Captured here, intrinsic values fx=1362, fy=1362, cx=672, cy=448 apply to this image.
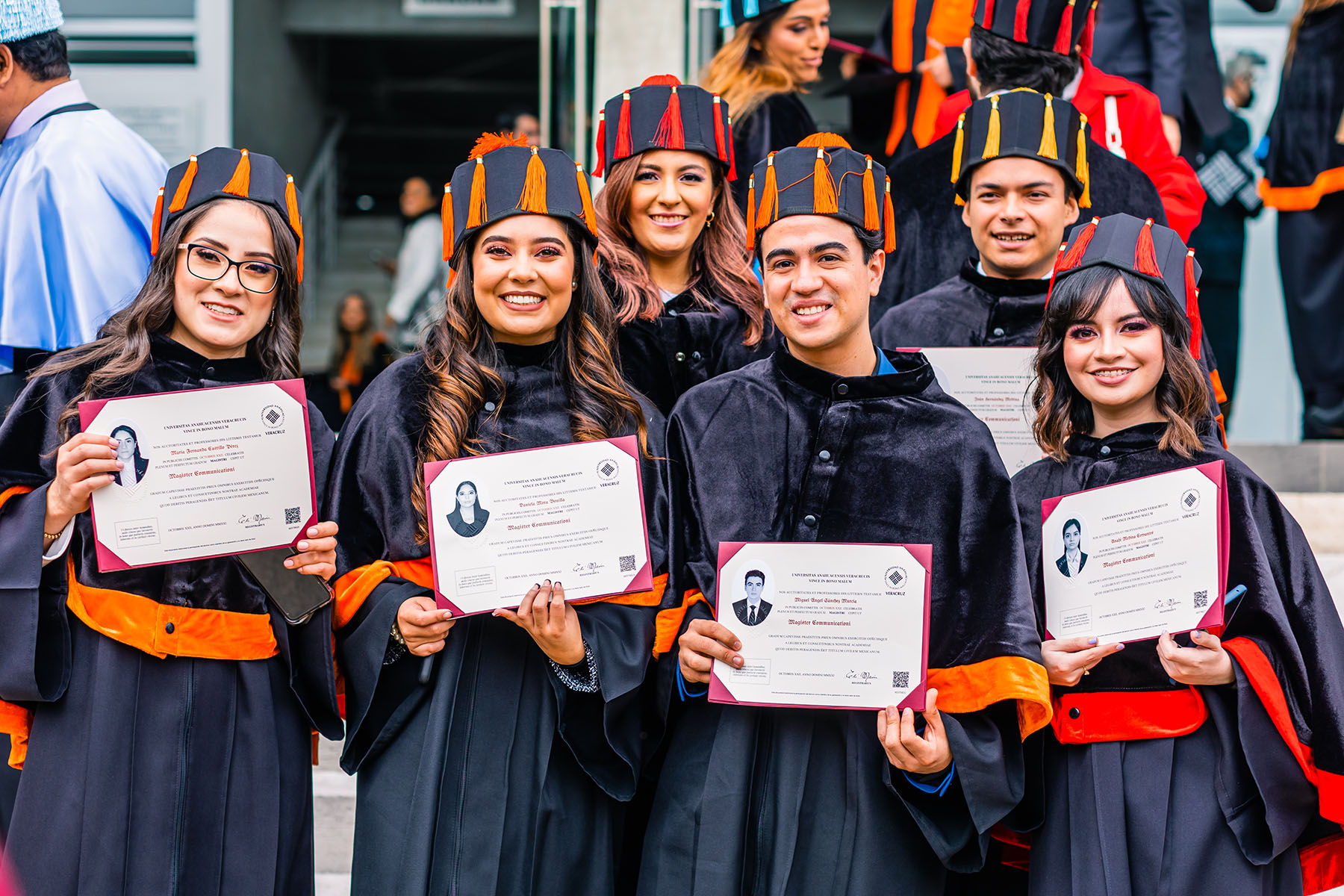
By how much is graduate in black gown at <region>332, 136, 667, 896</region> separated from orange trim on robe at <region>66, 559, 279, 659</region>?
263 mm

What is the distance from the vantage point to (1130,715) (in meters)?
3.14

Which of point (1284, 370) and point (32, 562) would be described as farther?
point (1284, 370)

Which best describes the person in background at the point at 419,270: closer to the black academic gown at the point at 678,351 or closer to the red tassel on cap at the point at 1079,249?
the black academic gown at the point at 678,351

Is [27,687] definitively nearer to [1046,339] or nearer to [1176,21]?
[1046,339]

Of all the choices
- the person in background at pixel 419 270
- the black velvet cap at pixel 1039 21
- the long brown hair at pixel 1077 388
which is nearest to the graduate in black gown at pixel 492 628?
the long brown hair at pixel 1077 388

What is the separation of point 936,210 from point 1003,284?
0.77 metres

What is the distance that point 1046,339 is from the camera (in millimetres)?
3500

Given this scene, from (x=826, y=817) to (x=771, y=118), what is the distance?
9.29ft

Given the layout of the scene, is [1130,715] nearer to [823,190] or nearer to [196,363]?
[823,190]

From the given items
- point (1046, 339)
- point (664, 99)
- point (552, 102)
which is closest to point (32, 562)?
point (664, 99)

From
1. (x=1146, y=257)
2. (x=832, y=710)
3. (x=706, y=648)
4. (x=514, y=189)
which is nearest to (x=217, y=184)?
(x=514, y=189)

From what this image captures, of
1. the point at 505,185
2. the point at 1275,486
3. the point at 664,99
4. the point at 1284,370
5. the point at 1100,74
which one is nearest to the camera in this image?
the point at 505,185

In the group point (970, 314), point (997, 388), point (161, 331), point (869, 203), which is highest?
point (869, 203)

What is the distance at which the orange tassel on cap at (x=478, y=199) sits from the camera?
3434 mm
